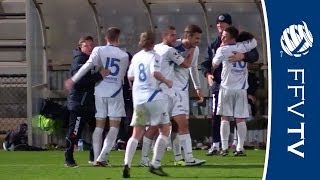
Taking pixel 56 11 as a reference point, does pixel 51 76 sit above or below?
below

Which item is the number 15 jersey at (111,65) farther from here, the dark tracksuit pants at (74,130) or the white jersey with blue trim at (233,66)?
the white jersey with blue trim at (233,66)

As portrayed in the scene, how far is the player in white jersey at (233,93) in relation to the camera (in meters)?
15.4

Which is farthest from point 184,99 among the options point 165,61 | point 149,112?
point 149,112

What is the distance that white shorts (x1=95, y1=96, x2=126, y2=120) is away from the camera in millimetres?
13562

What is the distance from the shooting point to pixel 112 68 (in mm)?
13438

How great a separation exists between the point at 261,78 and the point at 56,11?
4.44m

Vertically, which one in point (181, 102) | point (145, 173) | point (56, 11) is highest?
point (56, 11)

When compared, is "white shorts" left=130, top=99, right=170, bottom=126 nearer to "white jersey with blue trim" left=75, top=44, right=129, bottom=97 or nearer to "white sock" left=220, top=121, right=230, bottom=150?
"white jersey with blue trim" left=75, top=44, right=129, bottom=97

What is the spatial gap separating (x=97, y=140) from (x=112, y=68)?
1.10 metres

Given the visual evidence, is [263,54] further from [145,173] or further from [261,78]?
[145,173]

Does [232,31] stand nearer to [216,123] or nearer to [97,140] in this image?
[216,123]

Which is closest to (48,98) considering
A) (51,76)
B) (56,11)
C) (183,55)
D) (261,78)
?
(51,76)

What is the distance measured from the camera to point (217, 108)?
16.1m

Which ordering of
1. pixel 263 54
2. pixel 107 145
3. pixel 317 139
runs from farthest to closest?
pixel 263 54 < pixel 107 145 < pixel 317 139
